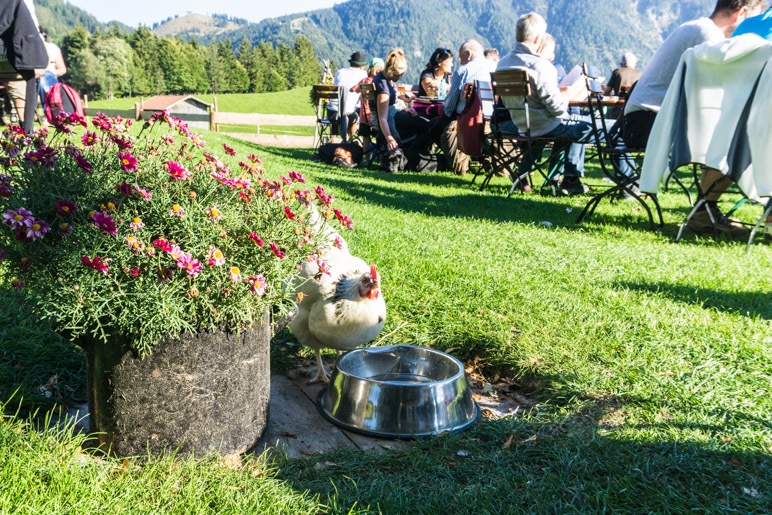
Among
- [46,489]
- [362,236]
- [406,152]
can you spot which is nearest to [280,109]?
[406,152]

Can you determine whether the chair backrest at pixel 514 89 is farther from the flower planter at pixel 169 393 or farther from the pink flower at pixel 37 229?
the pink flower at pixel 37 229

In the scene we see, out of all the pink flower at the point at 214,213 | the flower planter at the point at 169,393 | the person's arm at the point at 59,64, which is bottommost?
the flower planter at the point at 169,393

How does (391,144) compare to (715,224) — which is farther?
(391,144)

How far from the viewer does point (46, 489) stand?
64.7 inches

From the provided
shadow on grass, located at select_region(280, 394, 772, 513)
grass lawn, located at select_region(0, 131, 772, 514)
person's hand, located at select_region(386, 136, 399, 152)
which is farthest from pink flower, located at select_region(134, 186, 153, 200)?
person's hand, located at select_region(386, 136, 399, 152)

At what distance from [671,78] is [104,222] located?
514cm

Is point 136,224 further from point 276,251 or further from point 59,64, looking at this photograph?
point 59,64

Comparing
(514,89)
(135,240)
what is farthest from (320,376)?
(514,89)

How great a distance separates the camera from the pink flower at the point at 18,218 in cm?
170

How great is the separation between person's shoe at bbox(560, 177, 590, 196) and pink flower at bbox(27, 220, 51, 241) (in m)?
7.14

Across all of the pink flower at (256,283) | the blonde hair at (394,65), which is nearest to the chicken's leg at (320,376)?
the pink flower at (256,283)

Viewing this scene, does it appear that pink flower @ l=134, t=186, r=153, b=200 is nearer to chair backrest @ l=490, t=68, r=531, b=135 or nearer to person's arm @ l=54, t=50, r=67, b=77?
chair backrest @ l=490, t=68, r=531, b=135

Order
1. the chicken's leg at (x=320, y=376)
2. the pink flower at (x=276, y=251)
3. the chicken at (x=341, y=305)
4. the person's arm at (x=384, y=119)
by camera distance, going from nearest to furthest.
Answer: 1. the pink flower at (x=276, y=251)
2. the chicken at (x=341, y=305)
3. the chicken's leg at (x=320, y=376)
4. the person's arm at (x=384, y=119)

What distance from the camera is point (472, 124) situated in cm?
820
